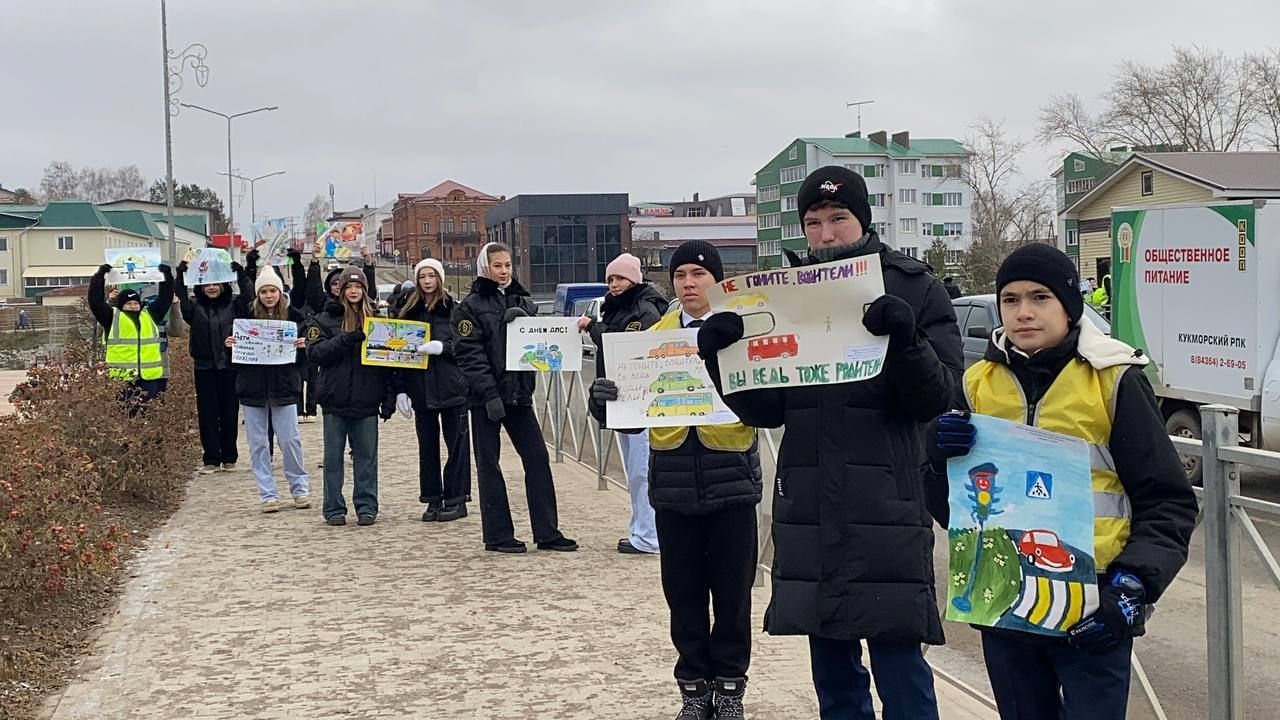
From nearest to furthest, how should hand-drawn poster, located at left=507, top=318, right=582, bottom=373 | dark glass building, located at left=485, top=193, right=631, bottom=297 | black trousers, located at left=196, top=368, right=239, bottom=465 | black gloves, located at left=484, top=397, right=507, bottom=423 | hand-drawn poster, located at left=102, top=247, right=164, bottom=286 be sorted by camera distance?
black gloves, located at left=484, top=397, right=507, bottom=423 < hand-drawn poster, located at left=507, top=318, right=582, bottom=373 < hand-drawn poster, located at left=102, top=247, right=164, bottom=286 < black trousers, located at left=196, top=368, right=239, bottom=465 < dark glass building, located at left=485, top=193, right=631, bottom=297

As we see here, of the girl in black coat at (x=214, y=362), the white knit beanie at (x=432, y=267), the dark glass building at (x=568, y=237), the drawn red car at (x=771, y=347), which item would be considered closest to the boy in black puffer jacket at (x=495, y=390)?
the white knit beanie at (x=432, y=267)

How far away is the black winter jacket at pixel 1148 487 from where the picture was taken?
330 centimetres

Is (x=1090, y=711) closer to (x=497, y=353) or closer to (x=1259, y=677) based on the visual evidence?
(x=1259, y=677)

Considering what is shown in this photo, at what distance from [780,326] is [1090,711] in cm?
139

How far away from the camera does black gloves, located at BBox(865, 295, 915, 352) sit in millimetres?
3727

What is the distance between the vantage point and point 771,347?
160 inches

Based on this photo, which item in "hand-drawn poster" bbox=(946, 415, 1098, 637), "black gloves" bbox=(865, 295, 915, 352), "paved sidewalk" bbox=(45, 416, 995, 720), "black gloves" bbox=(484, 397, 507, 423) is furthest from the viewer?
"black gloves" bbox=(484, 397, 507, 423)

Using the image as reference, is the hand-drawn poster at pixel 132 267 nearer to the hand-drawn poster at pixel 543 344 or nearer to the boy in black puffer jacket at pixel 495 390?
the boy in black puffer jacket at pixel 495 390

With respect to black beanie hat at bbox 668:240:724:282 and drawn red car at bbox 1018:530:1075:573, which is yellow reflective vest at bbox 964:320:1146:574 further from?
black beanie hat at bbox 668:240:724:282

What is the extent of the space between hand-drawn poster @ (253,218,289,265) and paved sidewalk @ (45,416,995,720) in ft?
16.1

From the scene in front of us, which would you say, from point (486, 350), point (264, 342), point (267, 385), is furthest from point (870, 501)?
point (264, 342)

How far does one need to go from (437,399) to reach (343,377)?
719mm

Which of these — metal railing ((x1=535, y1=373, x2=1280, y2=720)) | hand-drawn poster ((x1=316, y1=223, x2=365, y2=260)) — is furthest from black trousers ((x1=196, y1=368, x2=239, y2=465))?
metal railing ((x1=535, y1=373, x2=1280, y2=720))

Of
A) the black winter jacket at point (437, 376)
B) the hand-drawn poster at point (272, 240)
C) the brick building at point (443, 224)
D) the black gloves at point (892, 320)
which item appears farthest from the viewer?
the brick building at point (443, 224)
